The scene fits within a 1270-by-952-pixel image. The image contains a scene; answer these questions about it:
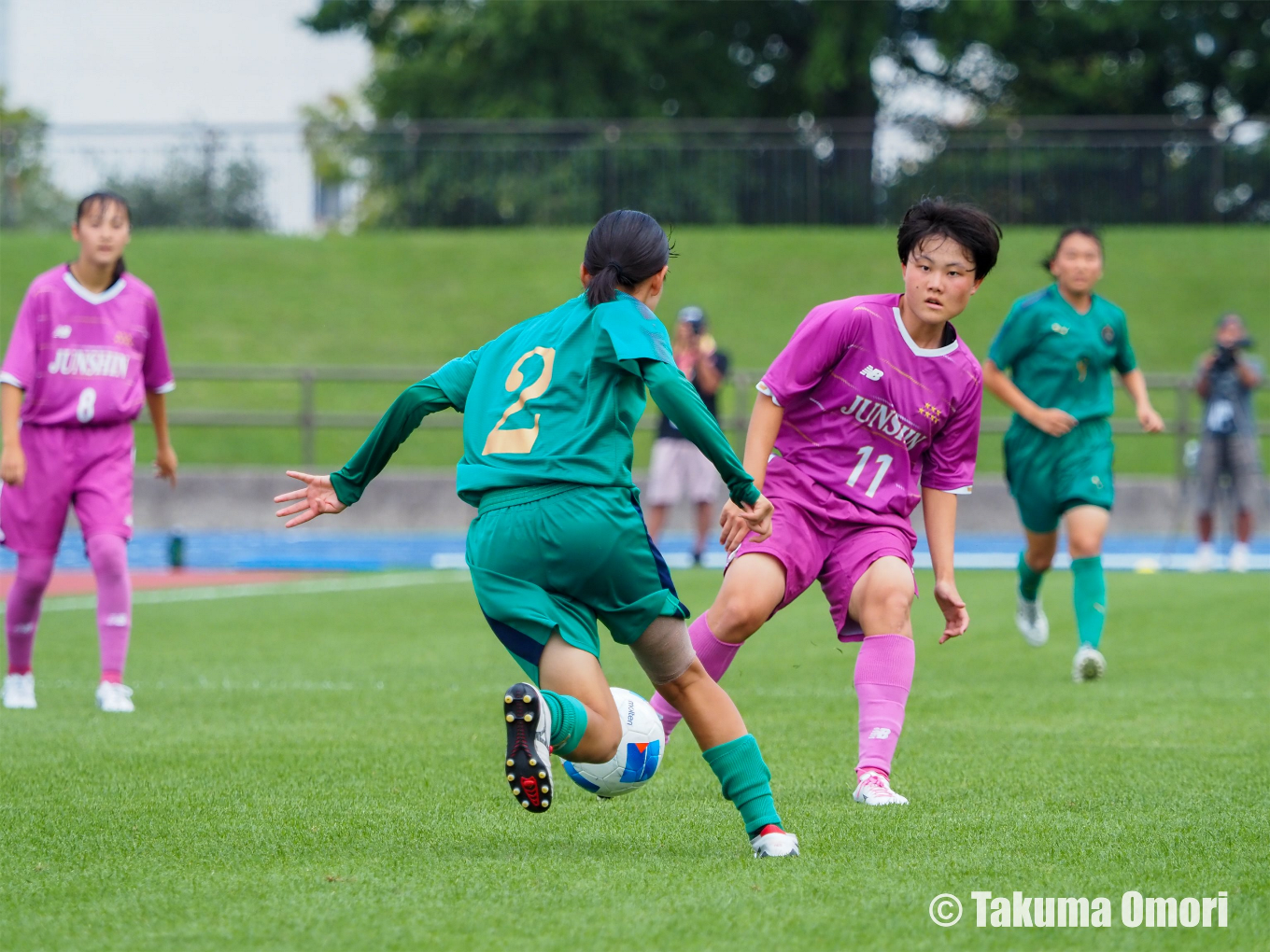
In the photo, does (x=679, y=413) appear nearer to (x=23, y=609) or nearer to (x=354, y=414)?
(x=23, y=609)

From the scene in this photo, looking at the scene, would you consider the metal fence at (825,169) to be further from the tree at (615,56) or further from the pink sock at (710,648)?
the pink sock at (710,648)

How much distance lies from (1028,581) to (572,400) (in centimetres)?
535

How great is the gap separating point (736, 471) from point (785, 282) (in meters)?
22.4

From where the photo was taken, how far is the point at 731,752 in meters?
4.14

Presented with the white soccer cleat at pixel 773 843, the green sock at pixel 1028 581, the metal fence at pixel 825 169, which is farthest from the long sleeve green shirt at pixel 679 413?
the metal fence at pixel 825 169

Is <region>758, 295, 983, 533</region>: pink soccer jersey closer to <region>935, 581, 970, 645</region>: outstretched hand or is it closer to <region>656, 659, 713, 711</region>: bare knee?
<region>935, 581, 970, 645</region>: outstretched hand

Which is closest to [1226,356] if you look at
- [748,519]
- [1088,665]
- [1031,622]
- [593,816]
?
[1031,622]

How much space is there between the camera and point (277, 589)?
43.3 feet

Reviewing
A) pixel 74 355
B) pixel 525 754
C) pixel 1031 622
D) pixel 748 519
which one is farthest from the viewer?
pixel 1031 622

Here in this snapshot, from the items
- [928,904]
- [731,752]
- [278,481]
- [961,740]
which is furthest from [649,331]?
[278,481]

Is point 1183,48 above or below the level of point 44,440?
above

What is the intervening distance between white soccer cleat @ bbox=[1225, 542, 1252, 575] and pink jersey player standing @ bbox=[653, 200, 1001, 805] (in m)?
10.5

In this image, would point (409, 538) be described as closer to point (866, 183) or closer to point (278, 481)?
point (278, 481)

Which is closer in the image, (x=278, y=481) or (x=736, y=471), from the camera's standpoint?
(x=736, y=471)
